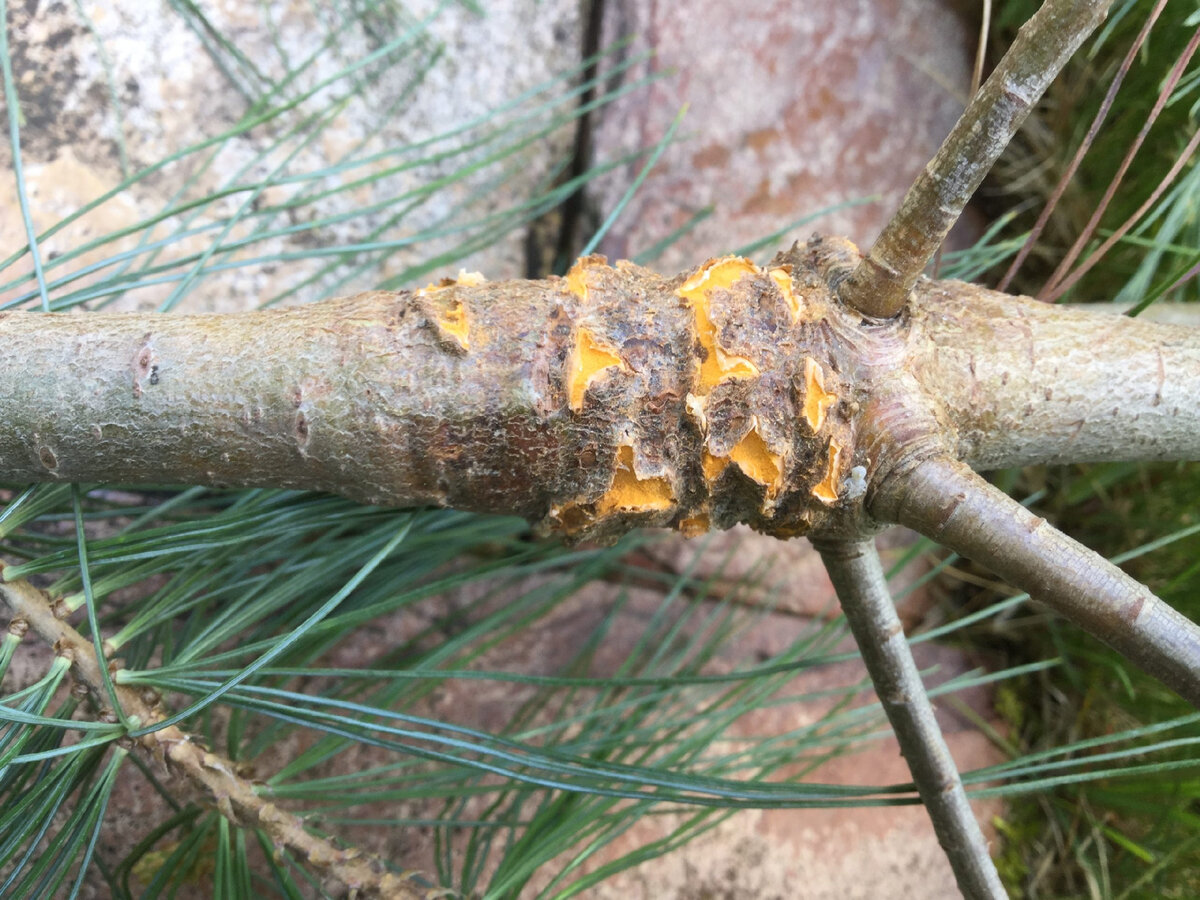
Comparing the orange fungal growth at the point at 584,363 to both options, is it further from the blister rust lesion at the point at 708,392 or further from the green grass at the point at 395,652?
the green grass at the point at 395,652

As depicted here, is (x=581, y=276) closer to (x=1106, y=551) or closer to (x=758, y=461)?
(x=758, y=461)

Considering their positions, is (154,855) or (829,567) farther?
(154,855)

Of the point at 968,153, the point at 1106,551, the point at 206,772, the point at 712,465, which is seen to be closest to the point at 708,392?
the point at 712,465

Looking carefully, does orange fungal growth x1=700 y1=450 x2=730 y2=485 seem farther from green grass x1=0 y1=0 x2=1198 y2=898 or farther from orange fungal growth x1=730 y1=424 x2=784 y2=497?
green grass x1=0 y1=0 x2=1198 y2=898

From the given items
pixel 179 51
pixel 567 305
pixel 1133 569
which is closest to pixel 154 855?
pixel 567 305

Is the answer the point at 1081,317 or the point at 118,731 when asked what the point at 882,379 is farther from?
the point at 118,731

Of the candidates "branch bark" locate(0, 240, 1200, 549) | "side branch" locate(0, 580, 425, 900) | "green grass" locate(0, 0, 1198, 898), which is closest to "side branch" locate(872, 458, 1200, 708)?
"branch bark" locate(0, 240, 1200, 549)
